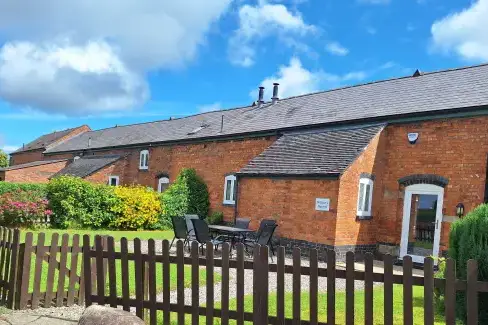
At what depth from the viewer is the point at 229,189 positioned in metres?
20.9

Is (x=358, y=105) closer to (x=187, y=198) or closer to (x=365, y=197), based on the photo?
(x=365, y=197)

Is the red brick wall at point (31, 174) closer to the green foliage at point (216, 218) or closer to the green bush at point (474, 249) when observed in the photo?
the green foliage at point (216, 218)

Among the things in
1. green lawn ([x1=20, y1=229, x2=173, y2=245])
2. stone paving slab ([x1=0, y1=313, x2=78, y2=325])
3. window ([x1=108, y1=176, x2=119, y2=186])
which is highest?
window ([x1=108, y1=176, x2=119, y2=186])

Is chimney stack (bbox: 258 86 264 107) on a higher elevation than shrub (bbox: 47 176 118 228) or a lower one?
higher

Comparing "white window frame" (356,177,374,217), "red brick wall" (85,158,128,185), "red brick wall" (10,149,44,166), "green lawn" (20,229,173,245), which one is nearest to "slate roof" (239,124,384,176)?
"white window frame" (356,177,374,217)

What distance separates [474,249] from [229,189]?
51.1 ft

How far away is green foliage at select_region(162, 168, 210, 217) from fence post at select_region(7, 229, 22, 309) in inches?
576

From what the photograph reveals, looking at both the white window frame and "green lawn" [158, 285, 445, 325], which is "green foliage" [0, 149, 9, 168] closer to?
the white window frame

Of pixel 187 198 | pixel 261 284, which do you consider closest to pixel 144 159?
pixel 187 198

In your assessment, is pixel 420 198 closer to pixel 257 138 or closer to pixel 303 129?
pixel 303 129

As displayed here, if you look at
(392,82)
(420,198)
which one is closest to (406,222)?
(420,198)

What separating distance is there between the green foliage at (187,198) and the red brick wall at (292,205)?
493cm

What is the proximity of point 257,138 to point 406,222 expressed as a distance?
7.97 meters

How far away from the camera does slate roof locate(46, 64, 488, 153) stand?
14211 millimetres
